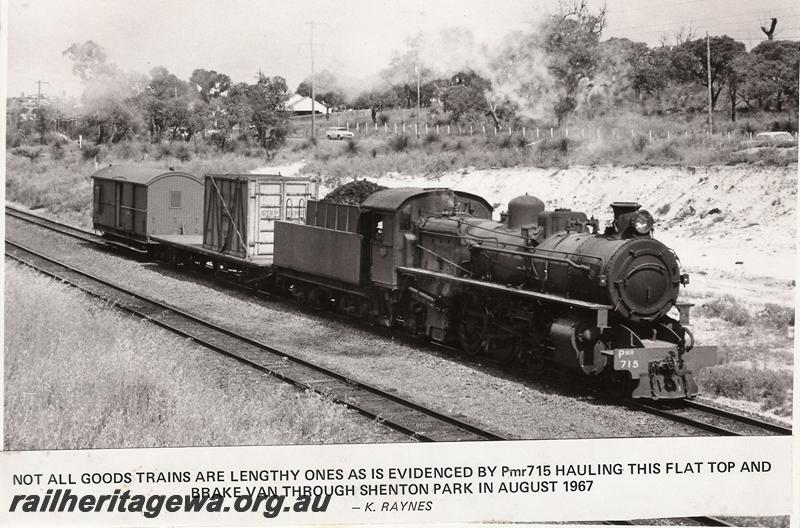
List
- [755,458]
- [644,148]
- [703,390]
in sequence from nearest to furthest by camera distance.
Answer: [755,458] → [703,390] → [644,148]

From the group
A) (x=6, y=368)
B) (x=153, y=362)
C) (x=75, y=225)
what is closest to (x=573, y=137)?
(x=75, y=225)

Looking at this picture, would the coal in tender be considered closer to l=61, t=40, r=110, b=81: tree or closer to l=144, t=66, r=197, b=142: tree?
l=61, t=40, r=110, b=81: tree

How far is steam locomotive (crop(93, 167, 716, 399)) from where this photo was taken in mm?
11516

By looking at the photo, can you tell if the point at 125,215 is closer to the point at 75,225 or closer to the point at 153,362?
the point at 75,225

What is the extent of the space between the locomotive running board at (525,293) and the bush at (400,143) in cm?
2177

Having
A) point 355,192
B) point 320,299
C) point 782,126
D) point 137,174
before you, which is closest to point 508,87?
point 355,192

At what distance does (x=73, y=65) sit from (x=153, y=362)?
6612 millimetres

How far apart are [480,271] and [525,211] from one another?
1.31m

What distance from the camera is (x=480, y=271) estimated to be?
14.0 m

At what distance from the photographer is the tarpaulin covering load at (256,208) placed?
20656mm

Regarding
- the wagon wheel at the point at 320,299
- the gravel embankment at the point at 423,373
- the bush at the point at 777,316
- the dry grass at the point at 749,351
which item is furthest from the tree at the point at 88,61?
the bush at the point at 777,316

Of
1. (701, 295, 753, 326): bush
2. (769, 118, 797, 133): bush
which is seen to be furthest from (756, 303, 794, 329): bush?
(769, 118, 797, 133): bush

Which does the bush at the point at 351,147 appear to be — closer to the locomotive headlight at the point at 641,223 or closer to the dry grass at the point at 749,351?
the dry grass at the point at 749,351

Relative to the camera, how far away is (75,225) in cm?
3175
